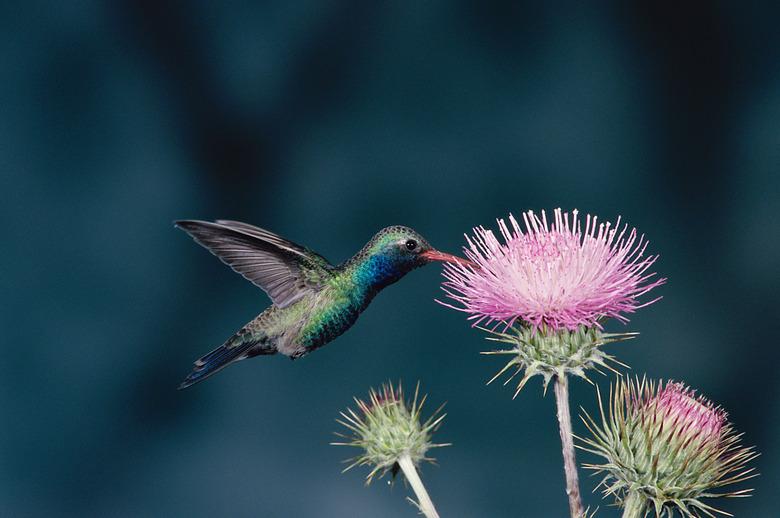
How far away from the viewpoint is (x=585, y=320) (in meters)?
2.37

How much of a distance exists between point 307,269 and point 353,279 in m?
0.30

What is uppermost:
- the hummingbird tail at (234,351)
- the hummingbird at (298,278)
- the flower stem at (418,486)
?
the hummingbird at (298,278)

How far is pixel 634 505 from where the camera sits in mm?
2459

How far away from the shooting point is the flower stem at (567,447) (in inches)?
84.6

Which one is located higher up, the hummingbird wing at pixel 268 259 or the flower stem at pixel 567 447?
the hummingbird wing at pixel 268 259

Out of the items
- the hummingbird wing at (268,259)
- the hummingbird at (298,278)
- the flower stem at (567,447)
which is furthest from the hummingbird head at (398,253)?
the flower stem at (567,447)

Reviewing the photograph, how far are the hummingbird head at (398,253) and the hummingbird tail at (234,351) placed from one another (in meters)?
0.71

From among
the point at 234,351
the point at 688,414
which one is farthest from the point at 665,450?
the point at 234,351

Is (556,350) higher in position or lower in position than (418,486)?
higher

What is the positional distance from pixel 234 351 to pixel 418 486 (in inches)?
35.7

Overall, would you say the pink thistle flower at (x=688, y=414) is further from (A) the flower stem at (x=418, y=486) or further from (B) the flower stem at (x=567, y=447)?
(A) the flower stem at (x=418, y=486)

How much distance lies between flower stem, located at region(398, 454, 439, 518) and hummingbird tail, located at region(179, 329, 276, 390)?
0.71 meters

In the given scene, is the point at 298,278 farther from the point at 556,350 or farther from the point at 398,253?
the point at 556,350

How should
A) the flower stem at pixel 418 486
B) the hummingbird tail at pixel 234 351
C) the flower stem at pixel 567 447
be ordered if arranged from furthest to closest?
the hummingbird tail at pixel 234 351, the flower stem at pixel 418 486, the flower stem at pixel 567 447
